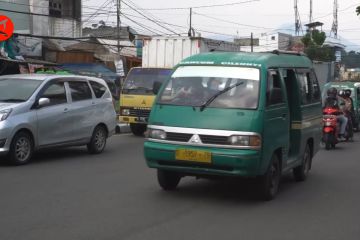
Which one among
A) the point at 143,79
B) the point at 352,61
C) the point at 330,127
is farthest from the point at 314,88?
the point at 352,61

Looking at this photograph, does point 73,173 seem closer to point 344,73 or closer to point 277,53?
point 277,53

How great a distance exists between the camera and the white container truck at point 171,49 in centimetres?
2092

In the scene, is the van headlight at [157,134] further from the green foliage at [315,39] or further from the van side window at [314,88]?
the green foliage at [315,39]

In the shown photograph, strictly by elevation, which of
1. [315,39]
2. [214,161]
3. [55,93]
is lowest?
[214,161]

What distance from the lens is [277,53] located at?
8898 mm

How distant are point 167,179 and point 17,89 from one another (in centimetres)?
411

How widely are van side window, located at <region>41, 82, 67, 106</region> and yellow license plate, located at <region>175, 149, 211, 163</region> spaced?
4.46 m

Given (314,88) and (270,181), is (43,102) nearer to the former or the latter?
(270,181)

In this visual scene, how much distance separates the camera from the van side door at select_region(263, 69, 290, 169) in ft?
24.9

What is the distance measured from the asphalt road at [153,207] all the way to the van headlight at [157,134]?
2.76 feet

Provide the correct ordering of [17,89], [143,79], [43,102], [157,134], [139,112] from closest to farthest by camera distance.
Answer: [157,134] → [43,102] → [17,89] → [139,112] → [143,79]

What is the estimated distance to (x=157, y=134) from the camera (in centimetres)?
764

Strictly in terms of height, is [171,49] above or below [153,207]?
above

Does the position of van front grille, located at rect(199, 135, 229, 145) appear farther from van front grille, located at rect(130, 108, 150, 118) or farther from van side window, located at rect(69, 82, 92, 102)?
van front grille, located at rect(130, 108, 150, 118)
